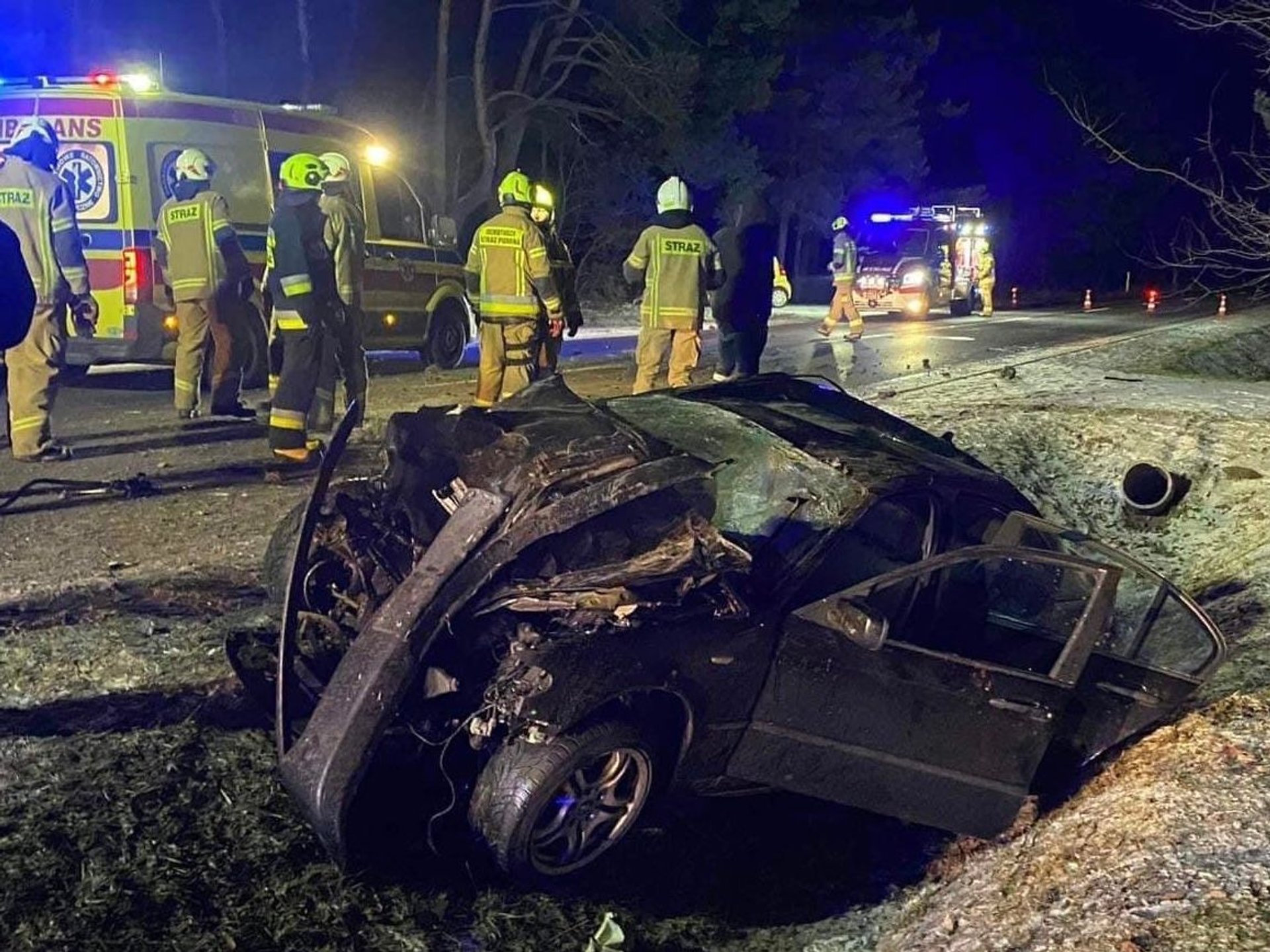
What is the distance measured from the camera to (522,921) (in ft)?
12.2

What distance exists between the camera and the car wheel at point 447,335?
12594 millimetres

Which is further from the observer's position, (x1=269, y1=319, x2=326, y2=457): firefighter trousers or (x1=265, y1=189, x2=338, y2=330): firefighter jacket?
(x1=269, y1=319, x2=326, y2=457): firefighter trousers

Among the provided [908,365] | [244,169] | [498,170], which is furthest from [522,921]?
[498,170]

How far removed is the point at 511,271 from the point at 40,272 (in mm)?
2845

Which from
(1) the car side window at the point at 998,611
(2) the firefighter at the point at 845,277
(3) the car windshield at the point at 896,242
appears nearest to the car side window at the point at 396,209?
(2) the firefighter at the point at 845,277

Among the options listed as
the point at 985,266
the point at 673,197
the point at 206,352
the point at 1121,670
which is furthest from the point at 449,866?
the point at 985,266

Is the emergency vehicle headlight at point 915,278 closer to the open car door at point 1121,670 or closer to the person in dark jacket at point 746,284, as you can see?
the person in dark jacket at point 746,284

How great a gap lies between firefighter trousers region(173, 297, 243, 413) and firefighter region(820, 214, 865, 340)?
8911 millimetres

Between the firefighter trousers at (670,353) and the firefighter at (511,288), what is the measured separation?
791 mm

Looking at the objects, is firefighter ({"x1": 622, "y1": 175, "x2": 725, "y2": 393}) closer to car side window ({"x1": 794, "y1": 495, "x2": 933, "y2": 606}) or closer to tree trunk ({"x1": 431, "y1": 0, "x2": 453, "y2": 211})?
car side window ({"x1": 794, "y1": 495, "x2": 933, "y2": 606})

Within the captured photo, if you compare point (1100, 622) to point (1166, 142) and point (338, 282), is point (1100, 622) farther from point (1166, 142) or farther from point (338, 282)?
point (1166, 142)

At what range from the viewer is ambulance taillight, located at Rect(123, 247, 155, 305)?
388 inches

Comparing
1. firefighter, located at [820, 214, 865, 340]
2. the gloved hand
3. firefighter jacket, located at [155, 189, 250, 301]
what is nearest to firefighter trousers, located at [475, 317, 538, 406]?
firefighter jacket, located at [155, 189, 250, 301]

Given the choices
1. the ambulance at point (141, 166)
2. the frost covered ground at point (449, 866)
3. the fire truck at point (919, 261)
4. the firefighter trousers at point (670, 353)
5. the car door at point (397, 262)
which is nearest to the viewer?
the frost covered ground at point (449, 866)
